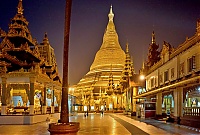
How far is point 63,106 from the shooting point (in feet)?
33.5

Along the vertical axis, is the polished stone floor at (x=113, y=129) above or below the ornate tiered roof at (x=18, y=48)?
below

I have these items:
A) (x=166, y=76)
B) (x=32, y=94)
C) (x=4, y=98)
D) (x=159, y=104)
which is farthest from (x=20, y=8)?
(x=159, y=104)

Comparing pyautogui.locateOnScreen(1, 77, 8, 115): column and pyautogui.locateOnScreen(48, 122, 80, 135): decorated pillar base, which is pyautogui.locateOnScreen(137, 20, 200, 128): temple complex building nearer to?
pyautogui.locateOnScreen(48, 122, 80, 135): decorated pillar base

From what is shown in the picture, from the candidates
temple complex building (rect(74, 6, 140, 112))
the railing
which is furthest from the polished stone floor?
temple complex building (rect(74, 6, 140, 112))

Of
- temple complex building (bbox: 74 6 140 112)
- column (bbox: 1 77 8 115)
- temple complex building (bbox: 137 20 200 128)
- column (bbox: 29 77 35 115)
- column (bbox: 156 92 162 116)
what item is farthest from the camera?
temple complex building (bbox: 74 6 140 112)

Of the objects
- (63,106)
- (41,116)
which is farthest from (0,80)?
(63,106)

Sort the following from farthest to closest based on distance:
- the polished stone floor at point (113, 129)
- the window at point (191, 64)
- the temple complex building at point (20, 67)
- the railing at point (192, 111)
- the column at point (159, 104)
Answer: the column at point (159, 104)
the temple complex building at point (20, 67)
the window at point (191, 64)
the railing at point (192, 111)
the polished stone floor at point (113, 129)

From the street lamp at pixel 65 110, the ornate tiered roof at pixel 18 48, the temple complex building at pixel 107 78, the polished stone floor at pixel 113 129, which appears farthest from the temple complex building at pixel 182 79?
the temple complex building at pixel 107 78

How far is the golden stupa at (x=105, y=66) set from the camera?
88.4 meters

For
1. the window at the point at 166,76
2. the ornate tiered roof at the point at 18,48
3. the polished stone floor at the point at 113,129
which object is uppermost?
the ornate tiered roof at the point at 18,48

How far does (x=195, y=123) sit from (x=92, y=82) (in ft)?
225

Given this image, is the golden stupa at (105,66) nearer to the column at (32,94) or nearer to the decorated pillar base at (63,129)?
the column at (32,94)

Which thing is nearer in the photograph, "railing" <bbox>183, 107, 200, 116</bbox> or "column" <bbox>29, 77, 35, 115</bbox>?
"railing" <bbox>183, 107, 200, 116</bbox>

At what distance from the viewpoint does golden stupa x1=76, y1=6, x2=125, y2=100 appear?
88438 millimetres
